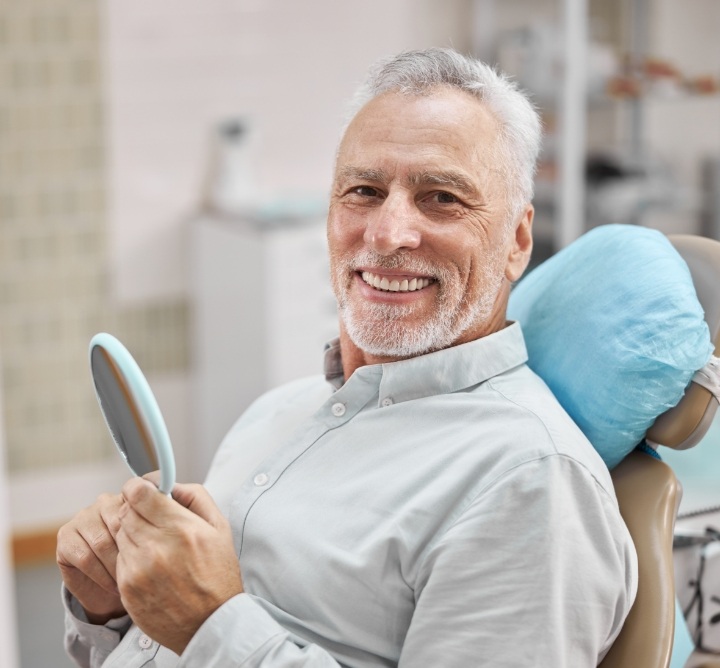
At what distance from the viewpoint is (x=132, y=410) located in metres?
1.08

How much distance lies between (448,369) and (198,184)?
2.52 m

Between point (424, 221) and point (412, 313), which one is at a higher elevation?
point (424, 221)

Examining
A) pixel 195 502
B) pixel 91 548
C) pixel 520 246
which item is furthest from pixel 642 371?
pixel 91 548

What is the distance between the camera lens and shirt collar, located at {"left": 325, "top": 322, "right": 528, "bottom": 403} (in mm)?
1305

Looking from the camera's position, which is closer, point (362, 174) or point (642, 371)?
point (642, 371)

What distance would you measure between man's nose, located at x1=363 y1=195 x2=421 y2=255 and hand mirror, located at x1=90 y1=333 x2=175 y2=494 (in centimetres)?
36

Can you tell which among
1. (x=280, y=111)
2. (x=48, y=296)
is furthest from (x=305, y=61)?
(x=48, y=296)

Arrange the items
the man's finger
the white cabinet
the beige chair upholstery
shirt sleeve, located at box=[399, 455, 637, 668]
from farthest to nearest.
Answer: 1. the white cabinet
2. the man's finger
3. the beige chair upholstery
4. shirt sleeve, located at box=[399, 455, 637, 668]

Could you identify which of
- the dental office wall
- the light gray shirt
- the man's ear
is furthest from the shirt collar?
the dental office wall

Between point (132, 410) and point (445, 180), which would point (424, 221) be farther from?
point (132, 410)

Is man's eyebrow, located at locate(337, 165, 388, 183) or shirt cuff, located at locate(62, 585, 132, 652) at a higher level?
man's eyebrow, located at locate(337, 165, 388, 183)

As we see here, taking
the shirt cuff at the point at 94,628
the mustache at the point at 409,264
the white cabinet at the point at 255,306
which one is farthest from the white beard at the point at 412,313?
the white cabinet at the point at 255,306

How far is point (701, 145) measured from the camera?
4.12m

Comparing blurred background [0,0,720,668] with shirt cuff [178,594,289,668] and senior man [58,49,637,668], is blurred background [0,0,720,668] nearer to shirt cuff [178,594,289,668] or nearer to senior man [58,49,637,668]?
senior man [58,49,637,668]
